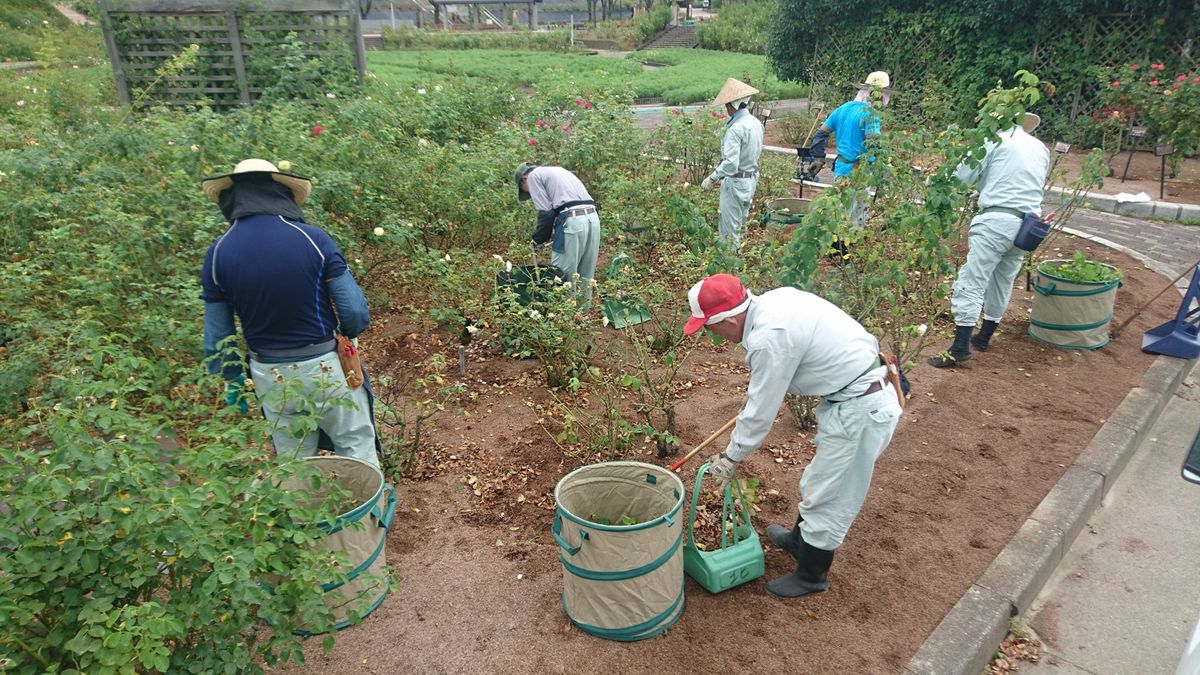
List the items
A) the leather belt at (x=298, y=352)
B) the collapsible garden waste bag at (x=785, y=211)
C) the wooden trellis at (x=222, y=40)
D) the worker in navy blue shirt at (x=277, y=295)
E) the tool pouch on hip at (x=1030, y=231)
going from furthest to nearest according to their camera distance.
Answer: the wooden trellis at (x=222, y=40) < the collapsible garden waste bag at (x=785, y=211) < the tool pouch on hip at (x=1030, y=231) < the leather belt at (x=298, y=352) < the worker in navy blue shirt at (x=277, y=295)

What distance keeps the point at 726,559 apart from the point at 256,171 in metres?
2.60

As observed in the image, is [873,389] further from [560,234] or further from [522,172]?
[522,172]

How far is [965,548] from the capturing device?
3.53 metres

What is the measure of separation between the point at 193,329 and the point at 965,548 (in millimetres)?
4041

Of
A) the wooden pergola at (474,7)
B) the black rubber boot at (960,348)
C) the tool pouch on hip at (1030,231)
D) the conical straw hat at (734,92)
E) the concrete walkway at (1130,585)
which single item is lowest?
the concrete walkway at (1130,585)

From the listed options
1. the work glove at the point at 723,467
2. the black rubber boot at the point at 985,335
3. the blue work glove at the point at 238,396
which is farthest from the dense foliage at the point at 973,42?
the blue work glove at the point at 238,396

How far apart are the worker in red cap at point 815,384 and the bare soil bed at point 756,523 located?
1.35ft

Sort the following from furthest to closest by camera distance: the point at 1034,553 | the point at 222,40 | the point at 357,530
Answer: the point at 222,40 → the point at 1034,553 → the point at 357,530

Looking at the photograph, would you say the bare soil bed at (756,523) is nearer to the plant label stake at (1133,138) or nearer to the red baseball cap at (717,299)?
the red baseball cap at (717,299)

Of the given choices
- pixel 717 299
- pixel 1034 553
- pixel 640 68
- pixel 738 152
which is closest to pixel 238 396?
pixel 717 299

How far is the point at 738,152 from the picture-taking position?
6789mm

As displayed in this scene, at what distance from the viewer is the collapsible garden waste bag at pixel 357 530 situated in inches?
109

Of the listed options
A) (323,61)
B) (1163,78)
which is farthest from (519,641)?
(1163,78)

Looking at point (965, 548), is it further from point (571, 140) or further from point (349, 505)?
point (571, 140)
